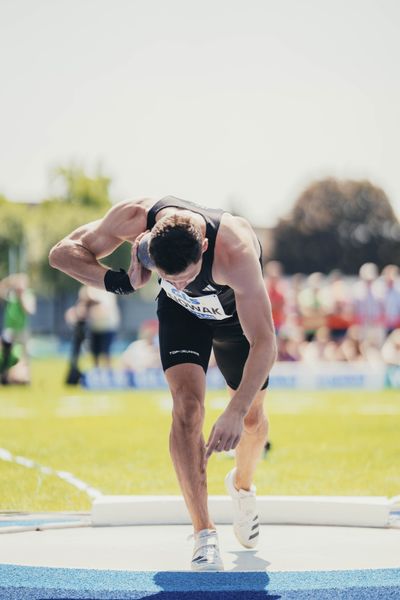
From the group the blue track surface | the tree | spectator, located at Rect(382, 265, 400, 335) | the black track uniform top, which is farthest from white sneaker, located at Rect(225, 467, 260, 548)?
the tree

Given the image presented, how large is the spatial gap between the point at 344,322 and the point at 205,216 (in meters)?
14.6

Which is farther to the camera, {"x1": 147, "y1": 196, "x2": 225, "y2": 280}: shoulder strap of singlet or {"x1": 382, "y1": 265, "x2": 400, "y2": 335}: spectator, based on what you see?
{"x1": 382, "y1": 265, "x2": 400, "y2": 335}: spectator

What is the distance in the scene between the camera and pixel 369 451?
957 cm

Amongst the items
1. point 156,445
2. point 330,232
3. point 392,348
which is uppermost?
point 156,445

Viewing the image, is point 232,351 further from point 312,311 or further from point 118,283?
point 312,311

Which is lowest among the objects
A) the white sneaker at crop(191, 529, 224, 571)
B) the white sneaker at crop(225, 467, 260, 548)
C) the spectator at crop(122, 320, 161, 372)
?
the spectator at crop(122, 320, 161, 372)

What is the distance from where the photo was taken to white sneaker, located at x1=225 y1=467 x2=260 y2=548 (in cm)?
532

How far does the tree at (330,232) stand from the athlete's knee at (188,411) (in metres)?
51.0

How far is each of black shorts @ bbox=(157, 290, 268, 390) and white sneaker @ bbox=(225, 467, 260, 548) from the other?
2.02 ft

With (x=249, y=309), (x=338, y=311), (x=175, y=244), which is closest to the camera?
(x=175, y=244)

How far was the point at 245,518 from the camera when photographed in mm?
5367

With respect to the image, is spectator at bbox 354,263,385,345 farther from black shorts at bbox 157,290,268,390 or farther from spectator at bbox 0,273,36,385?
black shorts at bbox 157,290,268,390

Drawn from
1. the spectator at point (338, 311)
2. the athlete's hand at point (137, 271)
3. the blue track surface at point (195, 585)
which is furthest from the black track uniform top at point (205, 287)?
the spectator at point (338, 311)

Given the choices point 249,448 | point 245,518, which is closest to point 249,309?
point 249,448
